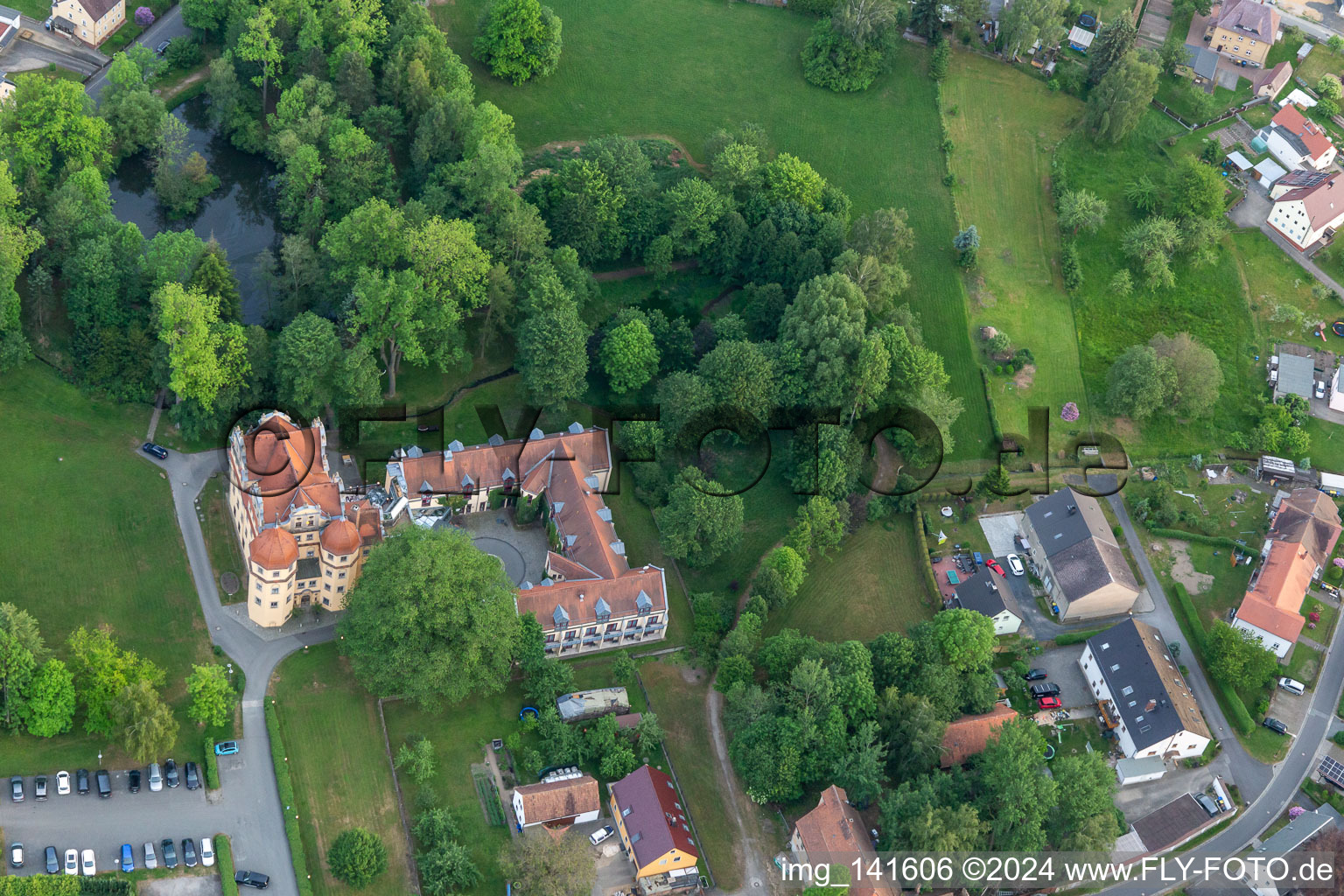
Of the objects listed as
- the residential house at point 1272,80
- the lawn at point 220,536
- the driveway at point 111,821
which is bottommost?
the driveway at point 111,821

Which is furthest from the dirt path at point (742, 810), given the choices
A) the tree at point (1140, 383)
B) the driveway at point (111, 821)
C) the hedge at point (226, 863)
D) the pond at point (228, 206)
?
the pond at point (228, 206)

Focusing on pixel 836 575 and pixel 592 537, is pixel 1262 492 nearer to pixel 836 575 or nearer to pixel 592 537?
pixel 836 575

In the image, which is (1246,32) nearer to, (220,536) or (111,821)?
(220,536)

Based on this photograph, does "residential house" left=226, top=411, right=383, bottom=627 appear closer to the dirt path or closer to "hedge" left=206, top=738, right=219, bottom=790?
"hedge" left=206, top=738, right=219, bottom=790

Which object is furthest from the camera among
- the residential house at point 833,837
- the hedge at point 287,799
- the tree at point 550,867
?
the residential house at point 833,837

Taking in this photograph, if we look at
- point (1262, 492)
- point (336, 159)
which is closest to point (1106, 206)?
point (1262, 492)

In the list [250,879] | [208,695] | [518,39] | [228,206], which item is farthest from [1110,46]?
[250,879]

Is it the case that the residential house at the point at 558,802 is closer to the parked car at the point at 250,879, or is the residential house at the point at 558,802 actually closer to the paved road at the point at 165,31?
the parked car at the point at 250,879
